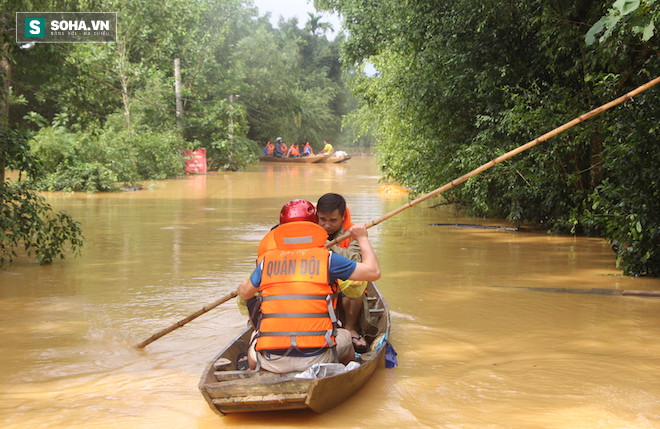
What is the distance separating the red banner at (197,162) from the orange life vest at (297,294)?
104 ft

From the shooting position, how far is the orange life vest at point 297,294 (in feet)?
16.2

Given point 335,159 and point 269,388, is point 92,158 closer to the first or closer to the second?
point 269,388

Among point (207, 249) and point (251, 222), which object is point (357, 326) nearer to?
point (207, 249)

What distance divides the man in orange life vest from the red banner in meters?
31.6

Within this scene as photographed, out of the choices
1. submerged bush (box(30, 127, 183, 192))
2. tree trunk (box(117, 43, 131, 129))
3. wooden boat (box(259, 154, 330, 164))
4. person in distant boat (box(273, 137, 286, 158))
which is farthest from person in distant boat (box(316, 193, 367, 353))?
person in distant boat (box(273, 137, 286, 158))

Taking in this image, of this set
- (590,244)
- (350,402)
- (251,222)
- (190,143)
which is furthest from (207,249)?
(190,143)

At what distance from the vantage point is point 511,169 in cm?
1302

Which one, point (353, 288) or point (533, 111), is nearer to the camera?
point (353, 288)

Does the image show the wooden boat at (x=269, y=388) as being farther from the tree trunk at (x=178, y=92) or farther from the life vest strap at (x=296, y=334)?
the tree trunk at (x=178, y=92)

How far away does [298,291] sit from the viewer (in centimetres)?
492

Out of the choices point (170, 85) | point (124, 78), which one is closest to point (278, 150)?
point (170, 85)

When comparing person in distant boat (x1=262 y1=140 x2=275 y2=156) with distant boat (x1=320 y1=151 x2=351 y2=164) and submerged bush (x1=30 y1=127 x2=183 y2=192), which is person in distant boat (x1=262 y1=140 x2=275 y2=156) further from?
submerged bush (x1=30 y1=127 x2=183 y2=192)
